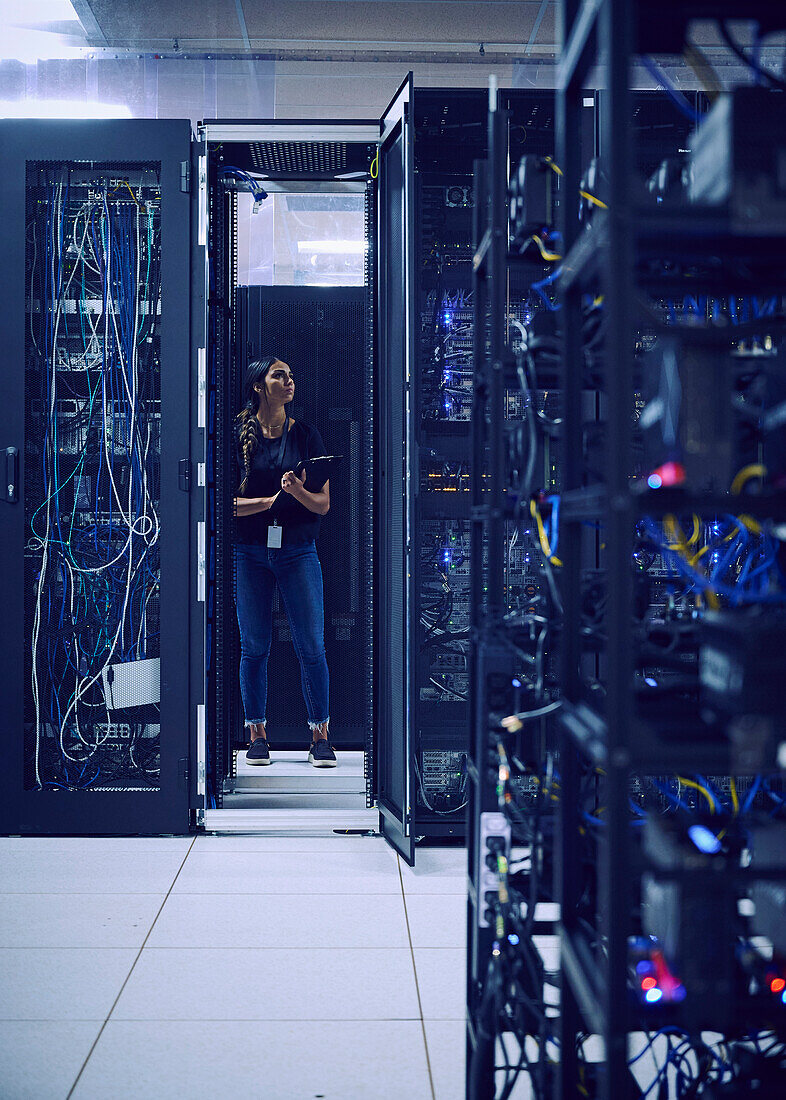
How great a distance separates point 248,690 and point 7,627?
3.29ft

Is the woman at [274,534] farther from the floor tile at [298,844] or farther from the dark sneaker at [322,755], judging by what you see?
the floor tile at [298,844]

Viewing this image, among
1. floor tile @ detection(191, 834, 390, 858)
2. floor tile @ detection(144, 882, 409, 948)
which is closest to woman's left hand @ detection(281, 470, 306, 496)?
floor tile @ detection(191, 834, 390, 858)

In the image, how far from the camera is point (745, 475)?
1246 mm

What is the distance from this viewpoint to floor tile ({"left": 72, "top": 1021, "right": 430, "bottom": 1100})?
5.07 ft

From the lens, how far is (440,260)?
9.23 feet

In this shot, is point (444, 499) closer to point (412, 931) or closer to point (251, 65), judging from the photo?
point (412, 931)

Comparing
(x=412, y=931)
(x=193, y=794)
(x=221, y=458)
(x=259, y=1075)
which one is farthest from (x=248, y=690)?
(x=259, y=1075)

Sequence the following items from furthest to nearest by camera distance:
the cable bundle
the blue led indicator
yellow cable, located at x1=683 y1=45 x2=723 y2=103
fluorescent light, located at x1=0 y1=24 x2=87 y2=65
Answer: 1. fluorescent light, located at x1=0 y1=24 x2=87 y2=65
2. the cable bundle
3. the blue led indicator
4. yellow cable, located at x1=683 y1=45 x2=723 y2=103

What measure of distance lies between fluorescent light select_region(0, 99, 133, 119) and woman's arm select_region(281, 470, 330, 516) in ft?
8.19

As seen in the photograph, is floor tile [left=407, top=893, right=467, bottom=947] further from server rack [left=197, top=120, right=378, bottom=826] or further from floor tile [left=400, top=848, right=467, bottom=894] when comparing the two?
server rack [left=197, top=120, right=378, bottom=826]

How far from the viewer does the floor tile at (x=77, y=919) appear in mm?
2164

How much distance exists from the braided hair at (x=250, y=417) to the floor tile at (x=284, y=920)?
1683mm

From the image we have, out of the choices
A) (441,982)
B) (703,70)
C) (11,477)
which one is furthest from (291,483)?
(703,70)

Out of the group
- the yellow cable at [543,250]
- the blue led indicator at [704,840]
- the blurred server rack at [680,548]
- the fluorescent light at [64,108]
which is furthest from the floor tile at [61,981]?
the fluorescent light at [64,108]
